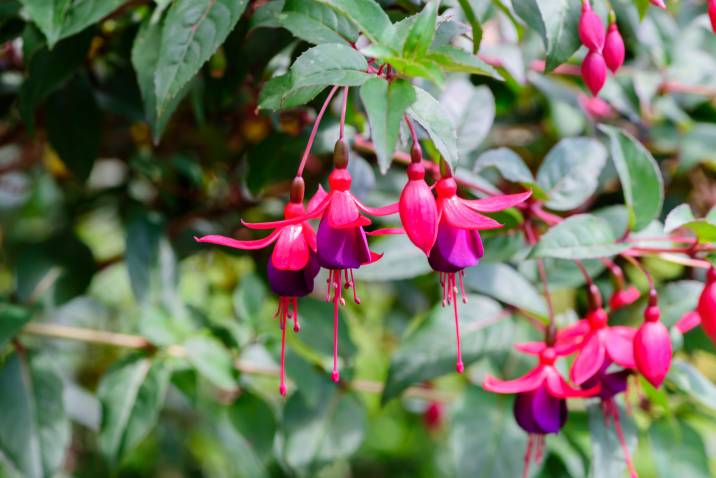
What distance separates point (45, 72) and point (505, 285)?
1.72 ft

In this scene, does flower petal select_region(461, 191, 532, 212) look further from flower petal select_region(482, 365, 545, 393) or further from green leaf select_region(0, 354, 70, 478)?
green leaf select_region(0, 354, 70, 478)

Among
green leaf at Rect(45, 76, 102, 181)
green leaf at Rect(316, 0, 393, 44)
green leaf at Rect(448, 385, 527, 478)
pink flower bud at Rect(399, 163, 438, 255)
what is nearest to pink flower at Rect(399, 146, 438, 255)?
pink flower bud at Rect(399, 163, 438, 255)

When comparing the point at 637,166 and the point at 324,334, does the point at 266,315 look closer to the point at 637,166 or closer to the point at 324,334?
the point at 324,334

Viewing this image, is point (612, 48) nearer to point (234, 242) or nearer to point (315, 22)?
point (315, 22)

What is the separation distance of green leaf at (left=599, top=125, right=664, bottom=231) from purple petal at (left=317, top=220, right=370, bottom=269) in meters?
0.32

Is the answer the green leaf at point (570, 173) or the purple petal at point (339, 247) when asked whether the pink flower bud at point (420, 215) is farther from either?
the green leaf at point (570, 173)

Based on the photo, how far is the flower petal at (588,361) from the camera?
2.20 feet

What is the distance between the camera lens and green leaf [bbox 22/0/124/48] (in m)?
0.68

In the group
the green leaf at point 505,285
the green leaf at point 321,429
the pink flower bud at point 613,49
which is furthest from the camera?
the green leaf at point 321,429

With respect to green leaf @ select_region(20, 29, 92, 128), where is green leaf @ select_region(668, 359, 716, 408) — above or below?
below

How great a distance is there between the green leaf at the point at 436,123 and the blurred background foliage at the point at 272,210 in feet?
0.36

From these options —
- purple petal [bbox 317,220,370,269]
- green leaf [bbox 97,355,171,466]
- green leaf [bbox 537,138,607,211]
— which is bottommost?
green leaf [bbox 97,355,171,466]

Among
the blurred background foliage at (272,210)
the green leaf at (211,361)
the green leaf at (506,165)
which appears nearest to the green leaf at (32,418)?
the blurred background foliage at (272,210)

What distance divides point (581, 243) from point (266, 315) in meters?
0.55
